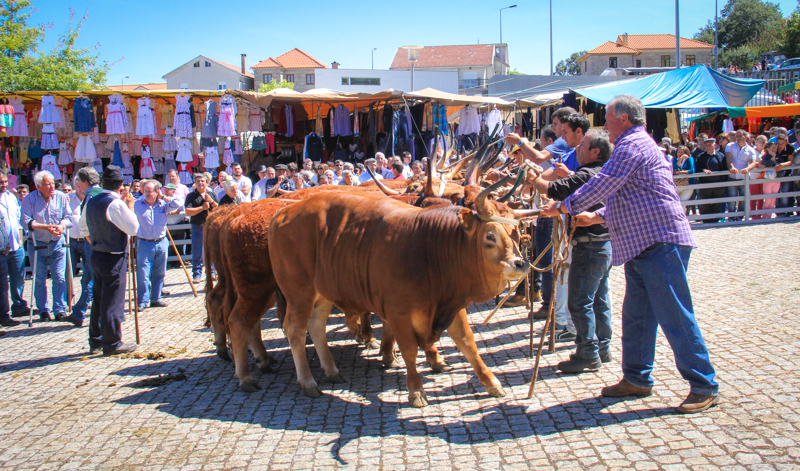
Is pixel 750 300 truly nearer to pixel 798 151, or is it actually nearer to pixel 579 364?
pixel 579 364

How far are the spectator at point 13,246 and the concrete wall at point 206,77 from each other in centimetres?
5816

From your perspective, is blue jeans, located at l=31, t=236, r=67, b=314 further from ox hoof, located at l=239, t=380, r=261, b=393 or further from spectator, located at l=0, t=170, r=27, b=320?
ox hoof, located at l=239, t=380, r=261, b=393

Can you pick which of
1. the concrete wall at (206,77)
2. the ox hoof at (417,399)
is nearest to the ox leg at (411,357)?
the ox hoof at (417,399)

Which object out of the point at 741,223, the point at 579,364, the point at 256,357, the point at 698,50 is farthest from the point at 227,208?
the point at 698,50

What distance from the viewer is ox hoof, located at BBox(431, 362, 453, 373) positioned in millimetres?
5238

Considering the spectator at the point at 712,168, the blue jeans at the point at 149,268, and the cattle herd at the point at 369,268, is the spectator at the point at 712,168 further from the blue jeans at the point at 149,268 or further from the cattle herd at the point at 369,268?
the blue jeans at the point at 149,268

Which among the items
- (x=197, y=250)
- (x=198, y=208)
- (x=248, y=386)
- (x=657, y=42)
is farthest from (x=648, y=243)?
(x=657, y=42)

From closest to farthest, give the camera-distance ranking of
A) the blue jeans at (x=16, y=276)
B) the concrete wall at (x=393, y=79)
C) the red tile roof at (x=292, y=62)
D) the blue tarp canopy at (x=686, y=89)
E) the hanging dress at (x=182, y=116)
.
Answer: the blue jeans at (x=16, y=276), the hanging dress at (x=182, y=116), the blue tarp canopy at (x=686, y=89), the concrete wall at (x=393, y=79), the red tile roof at (x=292, y=62)

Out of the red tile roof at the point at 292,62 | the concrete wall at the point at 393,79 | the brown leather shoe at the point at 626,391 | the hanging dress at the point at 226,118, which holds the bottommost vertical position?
the brown leather shoe at the point at 626,391

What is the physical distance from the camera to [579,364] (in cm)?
500

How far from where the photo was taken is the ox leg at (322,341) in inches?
209

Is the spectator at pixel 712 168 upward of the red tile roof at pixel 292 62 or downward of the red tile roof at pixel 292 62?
downward

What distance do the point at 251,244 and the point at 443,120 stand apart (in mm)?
10591

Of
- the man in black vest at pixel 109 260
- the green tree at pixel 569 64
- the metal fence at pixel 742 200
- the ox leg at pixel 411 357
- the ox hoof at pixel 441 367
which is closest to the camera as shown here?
the ox leg at pixel 411 357
